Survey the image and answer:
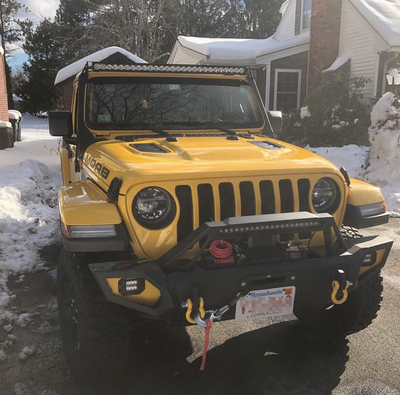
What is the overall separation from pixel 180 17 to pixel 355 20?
472 inches

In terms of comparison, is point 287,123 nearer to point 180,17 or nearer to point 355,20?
point 355,20

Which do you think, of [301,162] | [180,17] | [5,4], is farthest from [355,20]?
[5,4]

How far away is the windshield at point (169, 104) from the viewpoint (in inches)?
150

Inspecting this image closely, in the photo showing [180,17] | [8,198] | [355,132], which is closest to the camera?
[8,198]

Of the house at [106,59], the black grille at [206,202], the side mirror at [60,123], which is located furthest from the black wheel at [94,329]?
the house at [106,59]

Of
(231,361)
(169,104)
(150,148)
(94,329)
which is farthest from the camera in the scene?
(169,104)

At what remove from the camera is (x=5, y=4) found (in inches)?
1391

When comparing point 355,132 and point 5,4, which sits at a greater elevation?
point 5,4

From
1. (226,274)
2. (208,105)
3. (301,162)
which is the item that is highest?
(208,105)

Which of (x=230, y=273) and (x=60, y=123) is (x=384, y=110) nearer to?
(x=60, y=123)

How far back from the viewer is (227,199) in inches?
104

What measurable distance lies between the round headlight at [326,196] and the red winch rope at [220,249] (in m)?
0.73

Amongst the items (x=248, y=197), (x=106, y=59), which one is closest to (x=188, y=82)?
(x=248, y=197)

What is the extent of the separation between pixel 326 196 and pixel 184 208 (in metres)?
0.97
